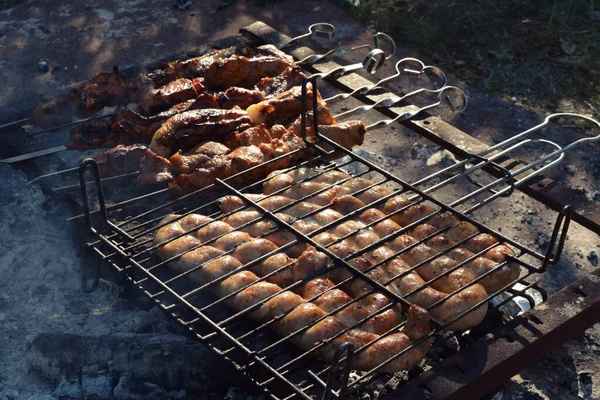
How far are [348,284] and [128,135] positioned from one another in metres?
1.93

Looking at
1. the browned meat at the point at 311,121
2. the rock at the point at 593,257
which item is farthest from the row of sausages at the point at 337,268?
the rock at the point at 593,257

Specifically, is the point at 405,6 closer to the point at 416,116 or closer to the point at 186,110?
the point at 416,116

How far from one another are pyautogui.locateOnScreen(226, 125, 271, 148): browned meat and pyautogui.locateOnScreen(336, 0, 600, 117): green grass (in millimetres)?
3097

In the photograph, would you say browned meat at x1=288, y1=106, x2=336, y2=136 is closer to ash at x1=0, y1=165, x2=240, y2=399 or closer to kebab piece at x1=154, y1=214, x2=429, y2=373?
kebab piece at x1=154, y1=214, x2=429, y2=373

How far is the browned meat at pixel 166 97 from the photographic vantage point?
15.9 feet


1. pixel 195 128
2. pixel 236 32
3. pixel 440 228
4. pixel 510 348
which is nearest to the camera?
pixel 510 348

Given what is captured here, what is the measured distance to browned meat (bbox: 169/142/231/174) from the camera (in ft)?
14.0

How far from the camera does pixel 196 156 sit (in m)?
4.34

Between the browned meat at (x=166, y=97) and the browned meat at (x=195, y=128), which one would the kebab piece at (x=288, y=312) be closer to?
the browned meat at (x=195, y=128)

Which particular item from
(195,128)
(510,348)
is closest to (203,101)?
(195,128)

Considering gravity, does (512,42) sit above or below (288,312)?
below

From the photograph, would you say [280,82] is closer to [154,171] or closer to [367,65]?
[367,65]

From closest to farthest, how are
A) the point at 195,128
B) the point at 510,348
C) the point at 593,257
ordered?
the point at 510,348 → the point at 195,128 → the point at 593,257

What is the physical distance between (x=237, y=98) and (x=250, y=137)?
493mm
